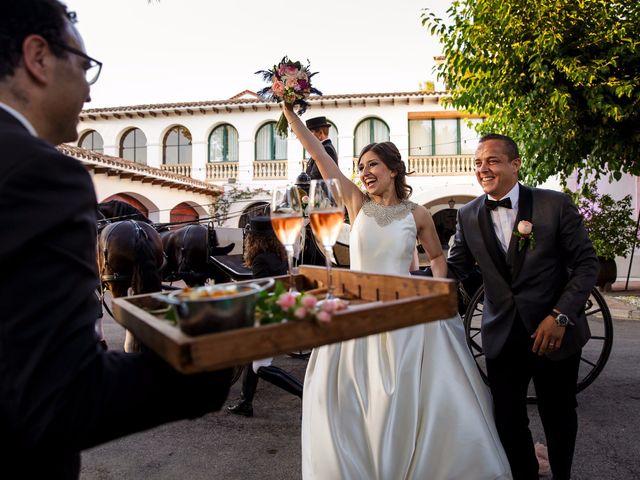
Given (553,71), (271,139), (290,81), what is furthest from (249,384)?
(271,139)

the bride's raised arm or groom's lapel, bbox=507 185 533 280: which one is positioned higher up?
the bride's raised arm

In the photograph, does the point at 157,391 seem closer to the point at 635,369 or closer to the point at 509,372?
the point at 509,372

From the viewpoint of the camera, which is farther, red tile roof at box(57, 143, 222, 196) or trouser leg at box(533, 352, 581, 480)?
red tile roof at box(57, 143, 222, 196)

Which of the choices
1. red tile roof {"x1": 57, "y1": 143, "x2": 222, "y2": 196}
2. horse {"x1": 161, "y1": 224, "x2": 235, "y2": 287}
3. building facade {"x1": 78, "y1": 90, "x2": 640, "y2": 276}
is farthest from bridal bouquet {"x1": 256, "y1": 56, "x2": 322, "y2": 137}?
building facade {"x1": 78, "y1": 90, "x2": 640, "y2": 276}

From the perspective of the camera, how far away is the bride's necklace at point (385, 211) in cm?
296

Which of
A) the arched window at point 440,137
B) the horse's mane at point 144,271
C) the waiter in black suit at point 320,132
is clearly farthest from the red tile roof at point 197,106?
the horse's mane at point 144,271

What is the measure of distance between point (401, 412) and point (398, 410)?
18mm

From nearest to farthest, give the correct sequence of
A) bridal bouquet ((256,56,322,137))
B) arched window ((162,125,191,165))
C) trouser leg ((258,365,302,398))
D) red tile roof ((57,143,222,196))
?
bridal bouquet ((256,56,322,137)), trouser leg ((258,365,302,398)), red tile roof ((57,143,222,196)), arched window ((162,125,191,165))

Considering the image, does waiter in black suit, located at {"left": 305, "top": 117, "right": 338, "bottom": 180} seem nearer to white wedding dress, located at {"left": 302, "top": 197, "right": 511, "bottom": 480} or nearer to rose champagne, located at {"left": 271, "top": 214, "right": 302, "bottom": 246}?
white wedding dress, located at {"left": 302, "top": 197, "right": 511, "bottom": 480}

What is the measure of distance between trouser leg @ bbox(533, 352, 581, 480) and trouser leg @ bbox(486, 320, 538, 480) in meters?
0.09

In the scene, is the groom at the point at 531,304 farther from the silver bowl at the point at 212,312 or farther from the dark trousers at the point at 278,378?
the silver bowl at the point at 212,312

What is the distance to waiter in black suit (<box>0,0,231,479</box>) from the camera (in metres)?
0.86

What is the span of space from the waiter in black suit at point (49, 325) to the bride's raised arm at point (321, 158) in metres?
1.48

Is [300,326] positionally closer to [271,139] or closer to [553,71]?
[553,71]
